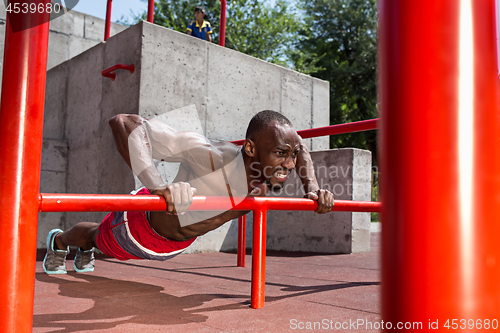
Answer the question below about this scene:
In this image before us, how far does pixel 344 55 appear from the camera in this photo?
17.6m

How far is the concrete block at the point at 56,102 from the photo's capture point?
561 cm

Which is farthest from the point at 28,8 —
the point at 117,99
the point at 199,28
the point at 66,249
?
the point at 199,28

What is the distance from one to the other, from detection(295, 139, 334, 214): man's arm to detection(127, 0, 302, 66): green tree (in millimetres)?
13051

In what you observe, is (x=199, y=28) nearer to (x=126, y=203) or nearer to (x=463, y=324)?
(x=126, y=203)

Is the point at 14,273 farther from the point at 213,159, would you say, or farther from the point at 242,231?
the point at 242,231

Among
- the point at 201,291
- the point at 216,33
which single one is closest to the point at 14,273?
the point at 201,291

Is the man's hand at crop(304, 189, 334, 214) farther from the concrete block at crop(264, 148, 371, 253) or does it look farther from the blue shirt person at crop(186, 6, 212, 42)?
the blue shirt person at crop(186, 6, 212, 42)

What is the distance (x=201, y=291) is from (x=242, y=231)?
39.3 inches

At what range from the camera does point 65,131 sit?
555 cm

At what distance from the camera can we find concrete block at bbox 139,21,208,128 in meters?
4.46

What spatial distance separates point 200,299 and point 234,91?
3370 millimetres

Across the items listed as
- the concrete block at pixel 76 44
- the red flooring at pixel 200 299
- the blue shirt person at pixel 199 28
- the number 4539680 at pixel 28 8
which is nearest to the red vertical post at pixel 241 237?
the red flooring at pixel 200 299

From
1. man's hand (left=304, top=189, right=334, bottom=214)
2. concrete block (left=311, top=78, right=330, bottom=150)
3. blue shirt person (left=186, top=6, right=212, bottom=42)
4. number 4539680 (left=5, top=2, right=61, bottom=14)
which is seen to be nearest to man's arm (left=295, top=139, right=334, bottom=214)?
man's hand (left=304, top=189, right=334, bottom=214)

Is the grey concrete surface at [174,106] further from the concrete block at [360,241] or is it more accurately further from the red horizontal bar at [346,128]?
the red horizontal bar at [346,128]
